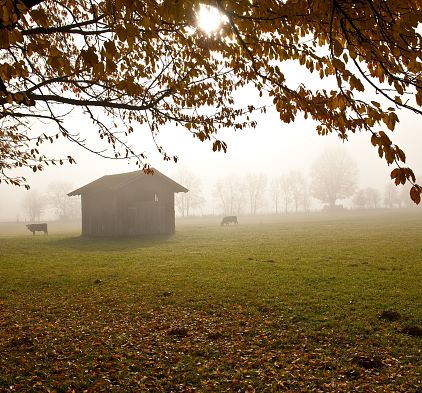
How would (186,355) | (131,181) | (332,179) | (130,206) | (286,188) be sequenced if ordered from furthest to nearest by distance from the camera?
(286,188) < (332,179) < (130,206) < (131,181) < (186,355)

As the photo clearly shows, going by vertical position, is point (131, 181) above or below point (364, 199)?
above

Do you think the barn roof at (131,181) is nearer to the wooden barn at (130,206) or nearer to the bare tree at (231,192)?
the wooden barn at (130,206)

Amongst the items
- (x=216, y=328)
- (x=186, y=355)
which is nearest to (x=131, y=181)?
(x=216, y=328)

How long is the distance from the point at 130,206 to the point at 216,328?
84.7ft

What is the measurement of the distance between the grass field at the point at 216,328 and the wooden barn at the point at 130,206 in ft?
56.2

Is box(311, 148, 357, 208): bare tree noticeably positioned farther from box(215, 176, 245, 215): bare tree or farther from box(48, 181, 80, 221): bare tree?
box(48, 181, 80, 221): bare tree

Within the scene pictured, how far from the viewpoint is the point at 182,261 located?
15992 mm

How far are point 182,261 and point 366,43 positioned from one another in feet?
44.6

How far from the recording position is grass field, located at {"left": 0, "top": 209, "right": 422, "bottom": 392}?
500 cm

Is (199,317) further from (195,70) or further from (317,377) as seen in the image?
(195,70)

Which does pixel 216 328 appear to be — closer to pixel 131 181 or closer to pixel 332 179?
pixel 131 181

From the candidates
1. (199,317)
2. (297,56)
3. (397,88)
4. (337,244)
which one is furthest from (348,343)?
(337,244)

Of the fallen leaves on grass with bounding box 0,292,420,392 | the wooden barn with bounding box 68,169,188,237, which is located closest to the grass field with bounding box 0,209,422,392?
the fallen leaves on grass with bounding box 0,292,420,392

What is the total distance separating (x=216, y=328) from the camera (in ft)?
23.2
